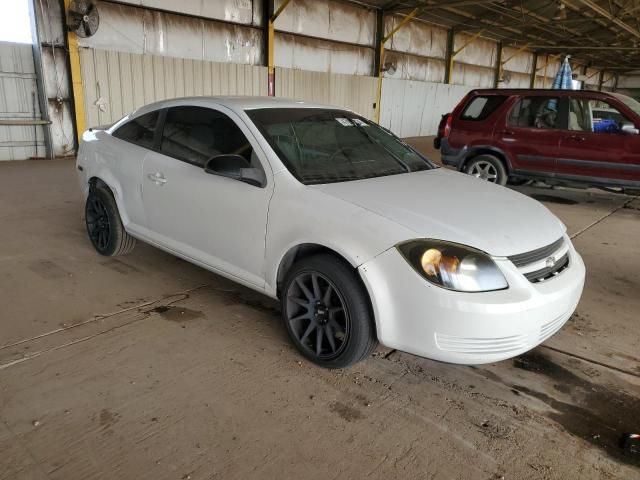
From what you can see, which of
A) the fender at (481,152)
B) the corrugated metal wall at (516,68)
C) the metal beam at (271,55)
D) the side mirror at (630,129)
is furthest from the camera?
the corrugated metal wall at (516,68)

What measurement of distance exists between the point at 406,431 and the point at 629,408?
3.90 ft

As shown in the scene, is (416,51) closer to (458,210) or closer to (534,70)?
(534,70)

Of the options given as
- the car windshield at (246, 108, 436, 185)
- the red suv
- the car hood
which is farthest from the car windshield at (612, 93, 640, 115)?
the car hood

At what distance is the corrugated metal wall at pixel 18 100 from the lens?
9.20m

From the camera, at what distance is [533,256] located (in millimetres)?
2553

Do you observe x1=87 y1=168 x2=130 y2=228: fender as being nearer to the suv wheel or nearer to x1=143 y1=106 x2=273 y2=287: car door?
x1=143 y1=106 x2=273 y2=287: car door

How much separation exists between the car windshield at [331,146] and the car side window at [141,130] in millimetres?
1008

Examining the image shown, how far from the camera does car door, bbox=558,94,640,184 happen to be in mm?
6730

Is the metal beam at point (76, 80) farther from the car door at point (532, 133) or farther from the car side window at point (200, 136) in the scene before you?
the car door at point (532, 133)

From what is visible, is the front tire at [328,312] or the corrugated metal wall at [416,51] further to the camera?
the corrugated metal wall at [416,51]

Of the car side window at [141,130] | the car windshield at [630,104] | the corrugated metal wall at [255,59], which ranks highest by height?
the corrugated metal wall at [255,59]

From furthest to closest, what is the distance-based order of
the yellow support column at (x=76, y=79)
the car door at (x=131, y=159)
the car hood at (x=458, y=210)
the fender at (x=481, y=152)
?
the yellow support column at (x=76, y=79) < the fender at (x=481, y=152) < the car door at (x=131, y=159) < the car hood at (x=458, y=210)

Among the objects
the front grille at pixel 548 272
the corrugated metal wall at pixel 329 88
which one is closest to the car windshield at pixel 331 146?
the front grille at pixel 548 272

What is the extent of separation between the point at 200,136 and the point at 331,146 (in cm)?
91
